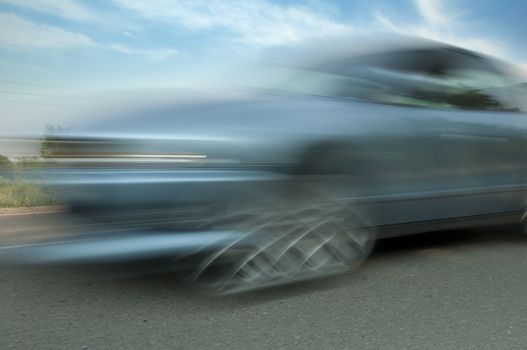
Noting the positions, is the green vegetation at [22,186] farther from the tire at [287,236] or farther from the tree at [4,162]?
the tire at [287,236]

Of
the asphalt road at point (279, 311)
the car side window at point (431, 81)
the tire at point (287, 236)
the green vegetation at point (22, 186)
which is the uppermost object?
the car side window at point (431, 81)

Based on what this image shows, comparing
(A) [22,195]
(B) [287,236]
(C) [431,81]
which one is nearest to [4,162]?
(A) [22,195]

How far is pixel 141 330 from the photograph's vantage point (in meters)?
2.12

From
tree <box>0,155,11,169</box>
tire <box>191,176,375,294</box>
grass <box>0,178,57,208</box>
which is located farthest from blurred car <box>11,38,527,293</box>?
tree <box>0,155,11,169</box>

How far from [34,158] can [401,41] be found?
2.33m

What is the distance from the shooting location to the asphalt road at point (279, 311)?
2051 mm

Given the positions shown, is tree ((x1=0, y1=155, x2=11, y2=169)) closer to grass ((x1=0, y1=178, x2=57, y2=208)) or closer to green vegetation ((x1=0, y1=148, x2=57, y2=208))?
green vegetation ((x1=0, y1=148, x2=57, y2=208))

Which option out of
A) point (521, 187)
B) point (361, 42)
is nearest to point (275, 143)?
point (361, 42)

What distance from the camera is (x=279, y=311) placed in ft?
7.78

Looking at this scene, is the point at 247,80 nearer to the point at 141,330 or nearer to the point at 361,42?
the point at 361,42

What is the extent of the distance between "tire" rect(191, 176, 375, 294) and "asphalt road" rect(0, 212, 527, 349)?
→ 0.13 metres

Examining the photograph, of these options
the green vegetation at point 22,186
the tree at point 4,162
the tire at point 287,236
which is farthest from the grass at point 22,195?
the tire at point 287,236

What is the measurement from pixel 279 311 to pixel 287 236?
1.20ft

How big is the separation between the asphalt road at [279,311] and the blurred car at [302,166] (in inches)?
6.8
